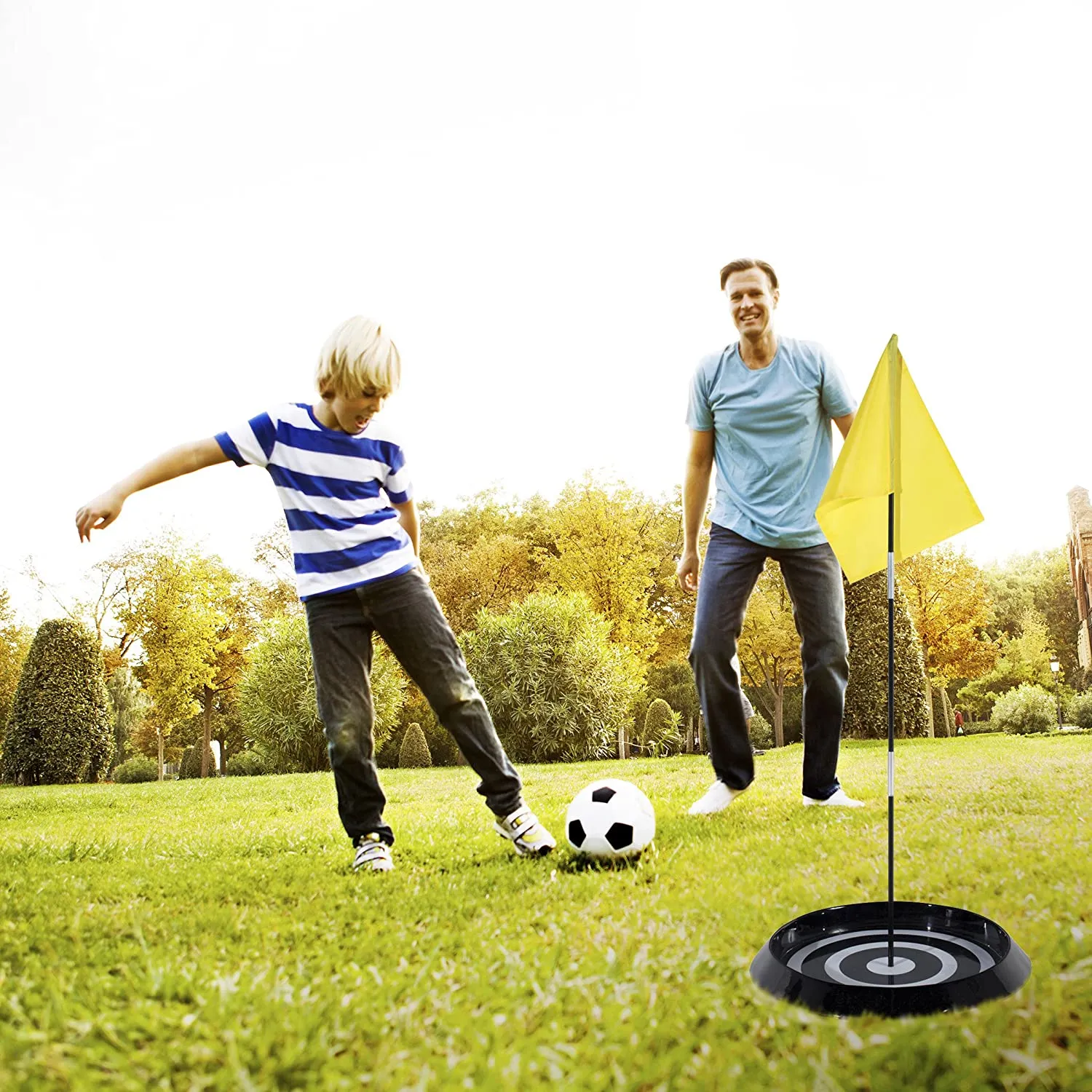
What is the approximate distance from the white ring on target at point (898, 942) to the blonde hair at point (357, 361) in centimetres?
231

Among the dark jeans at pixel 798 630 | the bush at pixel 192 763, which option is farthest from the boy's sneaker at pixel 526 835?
the bush at pixel 192 763

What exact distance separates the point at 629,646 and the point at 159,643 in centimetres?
1018

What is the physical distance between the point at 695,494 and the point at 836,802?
1642 mm

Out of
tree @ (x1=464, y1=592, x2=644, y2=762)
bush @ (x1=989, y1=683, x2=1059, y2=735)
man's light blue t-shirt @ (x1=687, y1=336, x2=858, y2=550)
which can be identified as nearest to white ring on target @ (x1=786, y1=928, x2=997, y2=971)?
man's light blue t-shirt @ (x1=687, y1=336, x2=858, y2=550)

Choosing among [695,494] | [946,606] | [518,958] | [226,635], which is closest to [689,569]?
[695,494]

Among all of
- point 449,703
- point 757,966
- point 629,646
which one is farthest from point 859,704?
point 757,966

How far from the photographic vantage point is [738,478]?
438cm

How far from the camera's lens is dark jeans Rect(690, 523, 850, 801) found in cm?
427

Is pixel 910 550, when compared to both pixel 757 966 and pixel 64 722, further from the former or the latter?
pixel 64 722

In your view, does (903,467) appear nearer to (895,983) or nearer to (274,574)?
(895,983)

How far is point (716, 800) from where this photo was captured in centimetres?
440

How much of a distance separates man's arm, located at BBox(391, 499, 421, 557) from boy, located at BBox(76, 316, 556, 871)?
192 mm

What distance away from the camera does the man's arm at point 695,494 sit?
4598 mm

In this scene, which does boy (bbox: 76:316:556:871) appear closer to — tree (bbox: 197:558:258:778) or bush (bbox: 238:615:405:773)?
bush (bbox: 238:615:405:773)
